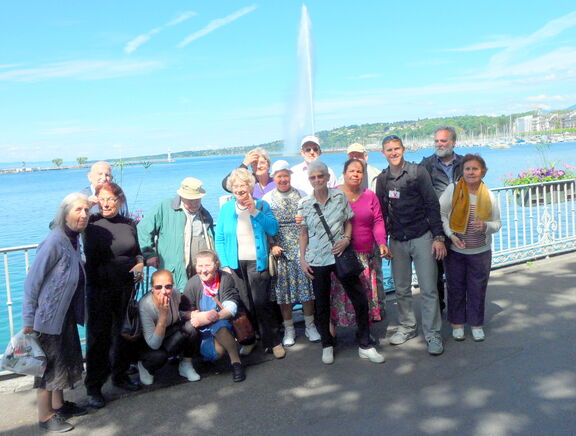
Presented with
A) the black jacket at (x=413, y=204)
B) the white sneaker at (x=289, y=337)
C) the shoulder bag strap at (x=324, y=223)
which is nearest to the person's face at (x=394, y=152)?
the black jacket at (x=413, y=204)

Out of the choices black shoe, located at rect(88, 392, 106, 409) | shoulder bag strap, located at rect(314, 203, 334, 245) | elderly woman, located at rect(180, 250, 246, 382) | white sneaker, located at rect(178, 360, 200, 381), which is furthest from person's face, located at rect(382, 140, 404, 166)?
black shoe, located at rect(88, 392, 106, 409)

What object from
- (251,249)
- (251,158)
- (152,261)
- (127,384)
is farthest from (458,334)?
(127,384)

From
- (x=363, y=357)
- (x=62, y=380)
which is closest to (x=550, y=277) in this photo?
(x=363, y=357)

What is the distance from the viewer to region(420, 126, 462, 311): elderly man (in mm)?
5250

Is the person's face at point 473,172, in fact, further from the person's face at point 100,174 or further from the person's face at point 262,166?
the person's face at point 100,174

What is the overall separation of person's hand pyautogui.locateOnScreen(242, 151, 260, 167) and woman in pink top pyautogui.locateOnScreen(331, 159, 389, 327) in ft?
3.55

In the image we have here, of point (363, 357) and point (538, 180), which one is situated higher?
point (538, 180)

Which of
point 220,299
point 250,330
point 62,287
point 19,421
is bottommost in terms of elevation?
point 19,421

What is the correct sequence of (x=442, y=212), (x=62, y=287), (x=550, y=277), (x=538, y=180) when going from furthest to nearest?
(x=538, y=180), (x=550, y=277), (x=442, y=212), (x=62, y=287)

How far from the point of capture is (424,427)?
3361mm

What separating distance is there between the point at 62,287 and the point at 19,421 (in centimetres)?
114

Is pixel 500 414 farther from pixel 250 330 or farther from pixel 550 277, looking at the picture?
pixel 550 277

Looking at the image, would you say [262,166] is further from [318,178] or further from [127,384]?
[127,384]

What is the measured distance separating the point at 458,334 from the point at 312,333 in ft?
4.76
